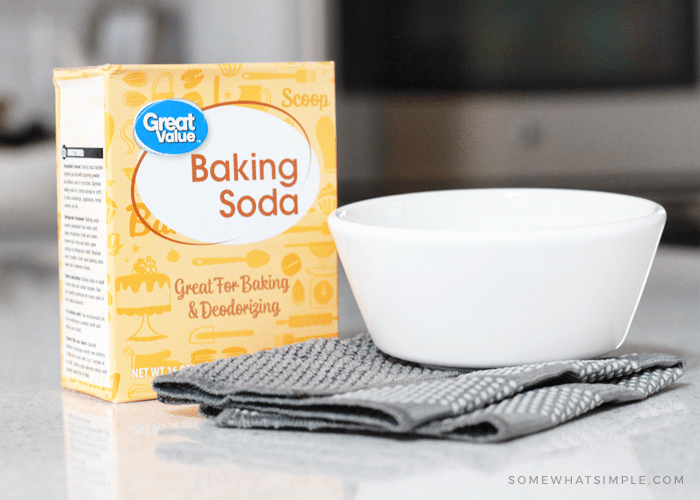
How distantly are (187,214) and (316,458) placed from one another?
21cm

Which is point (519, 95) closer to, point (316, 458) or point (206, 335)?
point (206, 335)

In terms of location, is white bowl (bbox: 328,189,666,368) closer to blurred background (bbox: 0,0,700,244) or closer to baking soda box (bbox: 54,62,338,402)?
baking soda box (bbox: 54,62,338,402)

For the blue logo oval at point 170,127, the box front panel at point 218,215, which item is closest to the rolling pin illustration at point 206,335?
the box front panel at point 218,215

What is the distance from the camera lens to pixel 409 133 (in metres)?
1.80

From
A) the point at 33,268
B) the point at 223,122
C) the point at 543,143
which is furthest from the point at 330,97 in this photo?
the point at 543,143

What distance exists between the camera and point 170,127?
0.56 meters

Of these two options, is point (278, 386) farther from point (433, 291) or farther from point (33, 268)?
point (33, 268)

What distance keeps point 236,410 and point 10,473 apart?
0.12 metres

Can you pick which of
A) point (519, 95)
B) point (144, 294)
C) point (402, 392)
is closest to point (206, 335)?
point (144, 294)

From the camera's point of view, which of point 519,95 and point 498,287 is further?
point 519,95

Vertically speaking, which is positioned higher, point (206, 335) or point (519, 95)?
point (519, 95)

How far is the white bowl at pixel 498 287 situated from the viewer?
1.64ft

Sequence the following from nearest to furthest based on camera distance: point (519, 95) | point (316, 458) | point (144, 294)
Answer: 1. point (316, 458)
2. point (144, 294)
3. point (519, 95)

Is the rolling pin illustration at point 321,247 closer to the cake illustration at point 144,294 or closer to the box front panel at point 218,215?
the box front panel at point 218,215
